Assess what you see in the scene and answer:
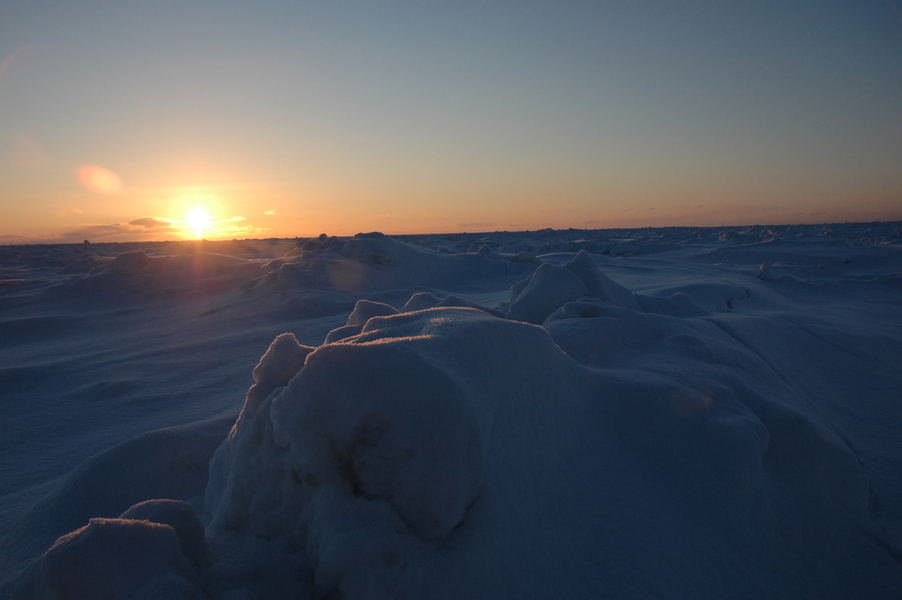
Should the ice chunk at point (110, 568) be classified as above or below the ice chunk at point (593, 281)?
below

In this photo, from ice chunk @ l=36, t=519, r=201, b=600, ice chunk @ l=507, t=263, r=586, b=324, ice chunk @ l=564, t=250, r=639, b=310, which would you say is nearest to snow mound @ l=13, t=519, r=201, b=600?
ice chunk @ l=36, t=519, r=201, b=600

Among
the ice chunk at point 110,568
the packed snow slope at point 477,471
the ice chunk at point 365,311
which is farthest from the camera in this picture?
the ice chunk at point 365,311

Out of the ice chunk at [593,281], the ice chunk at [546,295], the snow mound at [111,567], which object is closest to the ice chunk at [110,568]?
the snow mound at [111,567]

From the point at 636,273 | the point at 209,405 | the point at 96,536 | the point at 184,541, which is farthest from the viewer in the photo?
the point at 636,273

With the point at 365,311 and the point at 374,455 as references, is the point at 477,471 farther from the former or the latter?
the point at 365,311

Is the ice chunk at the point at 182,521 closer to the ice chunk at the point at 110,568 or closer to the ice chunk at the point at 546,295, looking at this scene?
the ice chunk at the point at 110,568

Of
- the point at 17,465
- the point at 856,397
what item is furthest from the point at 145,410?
the point at 856,397

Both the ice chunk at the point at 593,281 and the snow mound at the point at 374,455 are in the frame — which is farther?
the ice chunk at the point at 593,281

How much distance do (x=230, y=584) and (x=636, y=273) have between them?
26.2 feet

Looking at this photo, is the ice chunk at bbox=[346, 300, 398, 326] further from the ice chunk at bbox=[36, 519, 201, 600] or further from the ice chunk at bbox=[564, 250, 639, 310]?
the ice chunk at bbox=[564, 250, 639, 310]

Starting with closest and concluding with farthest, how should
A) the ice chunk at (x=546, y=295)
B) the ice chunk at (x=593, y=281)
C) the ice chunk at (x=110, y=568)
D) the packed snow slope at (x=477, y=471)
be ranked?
the ice chunk at (x=110, y=568) < the packed snow slope at (x=477, y=471) < the ice chunk at (x=546, y=295) < the ice chunk at (x=593, y=281)

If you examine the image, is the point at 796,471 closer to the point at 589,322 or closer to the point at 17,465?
the point at 589,322

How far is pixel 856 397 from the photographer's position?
2295 mm

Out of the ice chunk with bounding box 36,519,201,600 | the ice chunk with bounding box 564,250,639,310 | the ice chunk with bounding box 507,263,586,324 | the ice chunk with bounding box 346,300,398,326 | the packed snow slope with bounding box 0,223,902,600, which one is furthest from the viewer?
the ice chunk with bounding box 564,250,639,310
